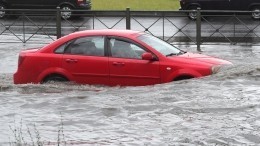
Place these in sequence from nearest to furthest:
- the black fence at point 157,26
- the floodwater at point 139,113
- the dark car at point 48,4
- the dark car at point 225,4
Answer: the floodwater at point 139,113, the black fence at point 157,26, the dark car at point 225,4, the dark car at point 48,4

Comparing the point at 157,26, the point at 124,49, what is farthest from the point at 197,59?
the point at 157,26

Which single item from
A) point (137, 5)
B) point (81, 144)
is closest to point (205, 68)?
point (81, 144)

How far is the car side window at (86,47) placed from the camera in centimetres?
1181

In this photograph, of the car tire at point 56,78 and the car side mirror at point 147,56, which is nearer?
the car side mirror at point 147,56

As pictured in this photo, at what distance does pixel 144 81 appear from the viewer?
1144 cm

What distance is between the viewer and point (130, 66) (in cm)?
1147

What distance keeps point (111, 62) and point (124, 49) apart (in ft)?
1.22

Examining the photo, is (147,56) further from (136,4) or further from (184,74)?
(136,4)

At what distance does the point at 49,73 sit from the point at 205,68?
9.71ft

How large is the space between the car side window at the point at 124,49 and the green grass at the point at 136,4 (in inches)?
752

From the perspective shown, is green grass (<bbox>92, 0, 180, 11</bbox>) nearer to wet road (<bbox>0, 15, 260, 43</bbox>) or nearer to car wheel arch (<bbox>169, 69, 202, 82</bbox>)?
wet road (<bbox>0, 15, 260, 43</bbox>)

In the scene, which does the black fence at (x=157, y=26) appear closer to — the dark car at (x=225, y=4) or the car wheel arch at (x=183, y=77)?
the dark car at (x=225, y=4)

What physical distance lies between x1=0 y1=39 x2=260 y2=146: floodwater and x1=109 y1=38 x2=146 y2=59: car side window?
0.70 meters

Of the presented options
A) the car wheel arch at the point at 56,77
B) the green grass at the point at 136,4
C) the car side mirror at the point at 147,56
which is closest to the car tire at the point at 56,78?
the car wheel arch at the point at 56,77
